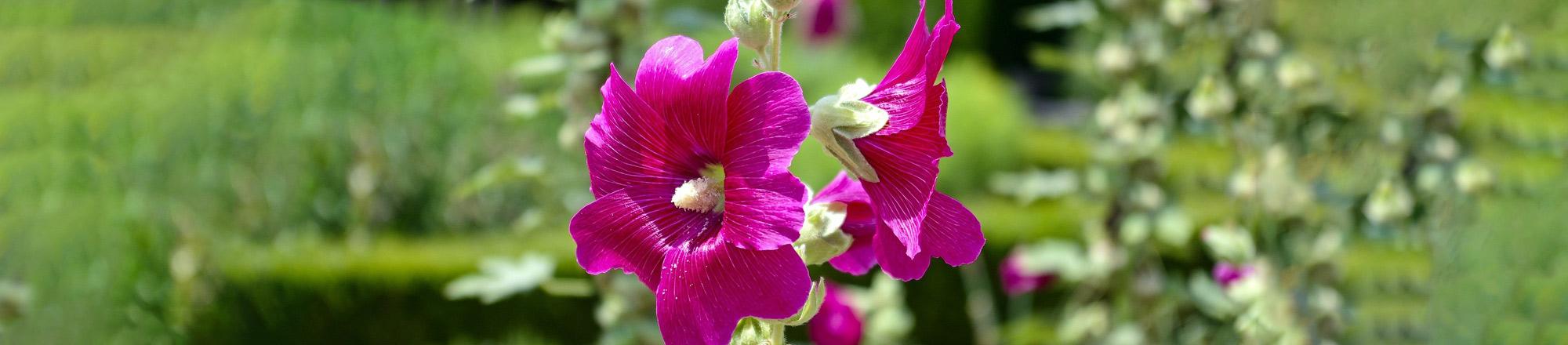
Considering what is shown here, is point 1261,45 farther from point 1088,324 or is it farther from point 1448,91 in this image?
point 1088,324

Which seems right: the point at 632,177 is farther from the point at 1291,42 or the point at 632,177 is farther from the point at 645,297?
the point at 1291,42

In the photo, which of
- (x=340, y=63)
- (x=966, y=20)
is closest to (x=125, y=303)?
(x=340, y=63)

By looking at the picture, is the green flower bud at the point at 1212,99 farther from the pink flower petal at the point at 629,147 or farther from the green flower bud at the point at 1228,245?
the pink flower petal at the point at 629,147

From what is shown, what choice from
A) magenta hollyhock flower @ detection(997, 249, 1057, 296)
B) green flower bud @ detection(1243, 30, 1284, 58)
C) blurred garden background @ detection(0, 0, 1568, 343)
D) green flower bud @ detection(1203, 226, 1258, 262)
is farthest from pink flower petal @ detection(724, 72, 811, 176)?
magenta hollyhock flower @ detection(997, 249, 1057, 296)

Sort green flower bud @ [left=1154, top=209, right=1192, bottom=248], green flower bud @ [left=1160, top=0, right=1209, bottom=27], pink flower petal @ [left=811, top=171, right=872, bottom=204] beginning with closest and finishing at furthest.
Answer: pink flower petal @ [left=811, top=171, right=872, bottom=204] < green flower bud @ [left=1160, top=0, right=1209, bottom=27] < green flower bud @ [left=1154, top=209, right=1192, bottom=248]

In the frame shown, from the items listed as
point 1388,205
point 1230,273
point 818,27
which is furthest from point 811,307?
point 818,27

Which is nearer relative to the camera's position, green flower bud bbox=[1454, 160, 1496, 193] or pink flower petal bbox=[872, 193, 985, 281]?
pink flower petal bbox=[872, 193, 985, 281]

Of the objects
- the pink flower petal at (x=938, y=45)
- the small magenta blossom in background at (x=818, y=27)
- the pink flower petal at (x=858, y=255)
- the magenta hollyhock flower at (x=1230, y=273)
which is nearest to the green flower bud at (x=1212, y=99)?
the magenta hollyhock flower at (x=1230, y=273)

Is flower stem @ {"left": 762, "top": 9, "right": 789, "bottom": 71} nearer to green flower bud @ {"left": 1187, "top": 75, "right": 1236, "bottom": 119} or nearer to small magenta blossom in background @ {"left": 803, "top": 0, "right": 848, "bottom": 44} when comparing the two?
green flower bud @ {"left": 1187, "top": 75, "right": 1236, "bottom": 119}
